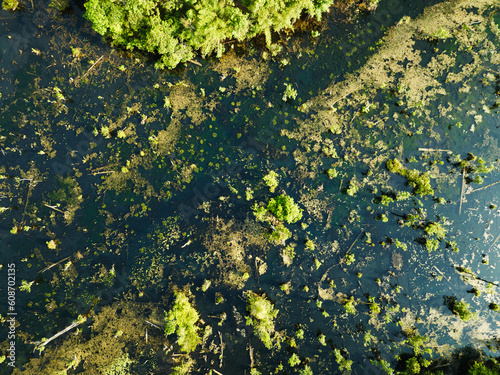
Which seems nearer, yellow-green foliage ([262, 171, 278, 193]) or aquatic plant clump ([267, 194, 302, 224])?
aquatic plant clump ([267, 194, 302, 224])

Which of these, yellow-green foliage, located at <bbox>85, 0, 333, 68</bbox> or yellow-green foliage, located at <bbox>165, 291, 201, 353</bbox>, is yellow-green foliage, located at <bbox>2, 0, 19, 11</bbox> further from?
yellow-green foliage, located at <bbox>165, 291, 201, 353</bbox>

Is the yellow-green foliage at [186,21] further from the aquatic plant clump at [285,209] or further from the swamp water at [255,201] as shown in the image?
the aquatic plant clump at [285,209]

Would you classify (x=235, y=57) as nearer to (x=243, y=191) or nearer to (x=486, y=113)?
(x=243, y=191)

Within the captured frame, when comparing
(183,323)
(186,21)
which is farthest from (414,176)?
(183,323)

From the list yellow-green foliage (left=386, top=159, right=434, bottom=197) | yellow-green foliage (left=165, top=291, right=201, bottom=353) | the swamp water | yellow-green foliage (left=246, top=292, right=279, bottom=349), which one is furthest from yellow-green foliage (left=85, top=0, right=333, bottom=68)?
yellow-green foliage (left=246, top=292, right=279, bottom=349)

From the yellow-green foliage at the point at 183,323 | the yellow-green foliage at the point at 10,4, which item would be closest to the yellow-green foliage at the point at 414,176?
the yellow-green foliage at the point at 183,323

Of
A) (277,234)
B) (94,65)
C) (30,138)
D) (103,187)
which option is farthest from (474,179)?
(30,138)
